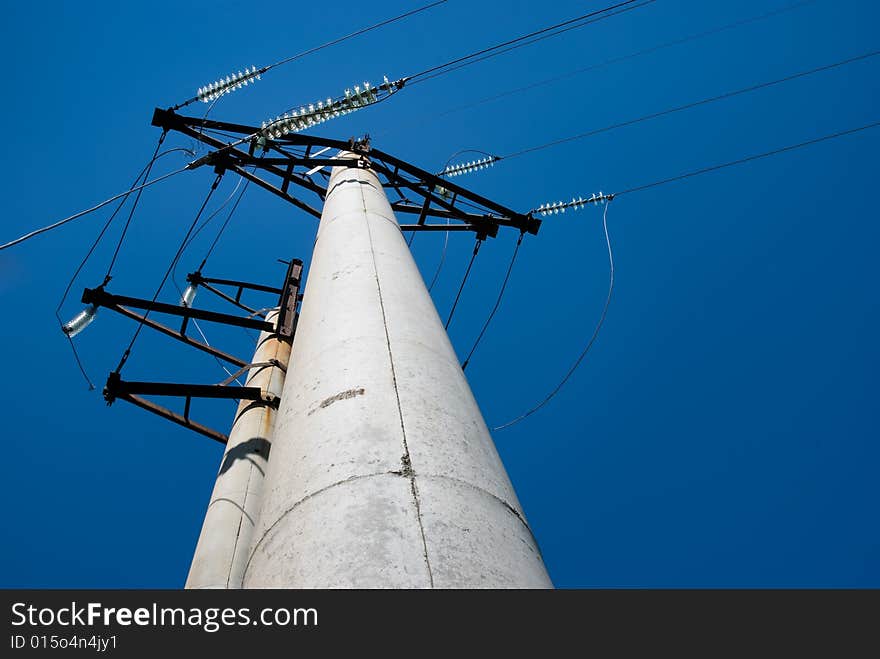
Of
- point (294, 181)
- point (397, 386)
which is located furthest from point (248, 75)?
point (397, 386)

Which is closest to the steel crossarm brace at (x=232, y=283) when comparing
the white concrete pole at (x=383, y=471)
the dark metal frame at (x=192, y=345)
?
the dark metal frame at (x=192, y=345)

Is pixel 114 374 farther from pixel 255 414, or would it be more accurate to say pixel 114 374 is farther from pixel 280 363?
pixel 280 363

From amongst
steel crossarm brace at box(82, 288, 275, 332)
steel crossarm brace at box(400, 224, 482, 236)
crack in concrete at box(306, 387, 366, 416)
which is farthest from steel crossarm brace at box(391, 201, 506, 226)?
crack in concrete at box(306, 387, 366, 416)

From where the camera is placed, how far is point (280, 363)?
46.2 feet

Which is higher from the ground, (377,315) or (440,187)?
(440,187)

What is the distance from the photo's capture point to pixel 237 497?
10.9m

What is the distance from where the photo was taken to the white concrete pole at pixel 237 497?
384 inches

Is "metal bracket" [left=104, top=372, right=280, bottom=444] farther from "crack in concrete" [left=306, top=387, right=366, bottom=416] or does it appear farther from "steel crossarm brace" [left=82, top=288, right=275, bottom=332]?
"crack in concrete" [left=306, top=387, right=366, bottom=416]

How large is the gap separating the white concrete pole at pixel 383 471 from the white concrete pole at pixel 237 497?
4.92 meters

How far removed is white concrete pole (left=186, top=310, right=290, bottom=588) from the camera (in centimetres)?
974
